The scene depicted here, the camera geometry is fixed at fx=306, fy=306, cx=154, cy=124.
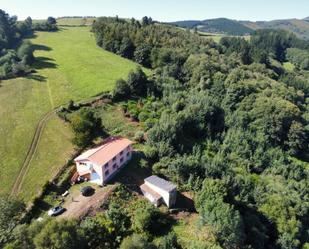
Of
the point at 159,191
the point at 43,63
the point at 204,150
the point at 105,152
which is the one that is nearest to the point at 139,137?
the point at 105,152

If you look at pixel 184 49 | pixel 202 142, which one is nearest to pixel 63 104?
pixel 202 142

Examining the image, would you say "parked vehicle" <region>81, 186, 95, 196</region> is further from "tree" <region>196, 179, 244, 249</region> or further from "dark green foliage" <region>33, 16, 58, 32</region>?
"dark green foliage" <region>33, 16, 58, 32</region>

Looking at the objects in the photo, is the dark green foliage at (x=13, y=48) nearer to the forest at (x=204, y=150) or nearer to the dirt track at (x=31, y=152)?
the dirt track at (x=31, y=152)

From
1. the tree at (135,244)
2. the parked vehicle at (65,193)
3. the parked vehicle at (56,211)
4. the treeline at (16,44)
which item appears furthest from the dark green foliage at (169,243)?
the treeline at (16,44)

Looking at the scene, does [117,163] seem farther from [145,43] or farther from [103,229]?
[145,43]

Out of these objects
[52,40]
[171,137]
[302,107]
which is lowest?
[302,107]

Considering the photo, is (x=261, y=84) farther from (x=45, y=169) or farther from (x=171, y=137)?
(x=45, y=169)
